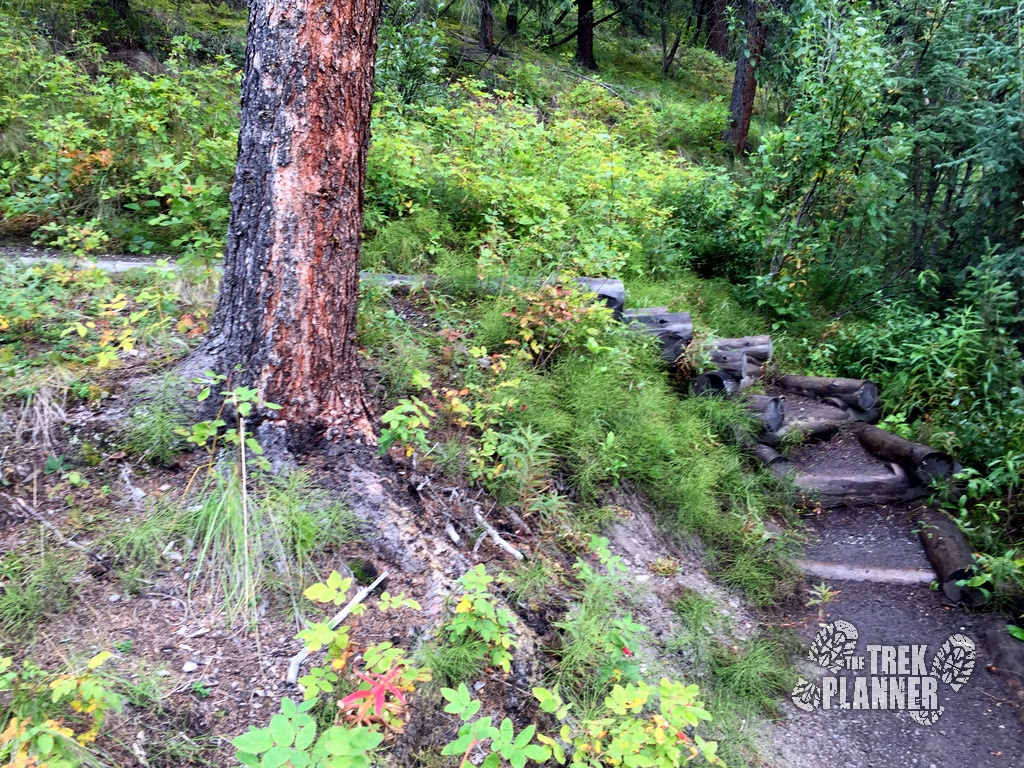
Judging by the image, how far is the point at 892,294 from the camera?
7609 mm

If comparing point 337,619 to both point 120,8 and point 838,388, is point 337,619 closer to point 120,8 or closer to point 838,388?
point 838,388

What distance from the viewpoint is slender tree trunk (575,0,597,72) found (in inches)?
667

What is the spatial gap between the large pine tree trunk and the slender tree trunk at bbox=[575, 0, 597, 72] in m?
15.6

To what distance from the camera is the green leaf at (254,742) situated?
1879mm

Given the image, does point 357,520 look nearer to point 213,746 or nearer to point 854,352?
point 213,746

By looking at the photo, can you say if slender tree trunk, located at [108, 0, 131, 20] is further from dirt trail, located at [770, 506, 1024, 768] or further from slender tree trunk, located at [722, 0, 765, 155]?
dirt trail, located at [770, 506, 1024, 768]

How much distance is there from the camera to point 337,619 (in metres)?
2.84

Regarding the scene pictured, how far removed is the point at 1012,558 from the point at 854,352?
102 inches

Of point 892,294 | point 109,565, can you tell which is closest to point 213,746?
point 109,565

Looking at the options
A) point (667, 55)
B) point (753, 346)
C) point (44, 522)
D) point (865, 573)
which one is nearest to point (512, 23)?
point (667, 55)

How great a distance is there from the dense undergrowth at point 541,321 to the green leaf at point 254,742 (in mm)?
10

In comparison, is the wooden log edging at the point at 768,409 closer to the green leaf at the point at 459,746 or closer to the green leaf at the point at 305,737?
the green leaf at the point at 459,746

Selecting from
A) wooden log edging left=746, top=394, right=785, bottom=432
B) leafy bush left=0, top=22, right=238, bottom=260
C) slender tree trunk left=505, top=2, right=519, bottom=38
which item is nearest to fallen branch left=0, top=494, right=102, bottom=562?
leafy bush left=0, top=22, right=238, bottom=260

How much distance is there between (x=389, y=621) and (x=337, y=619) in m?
0.27
